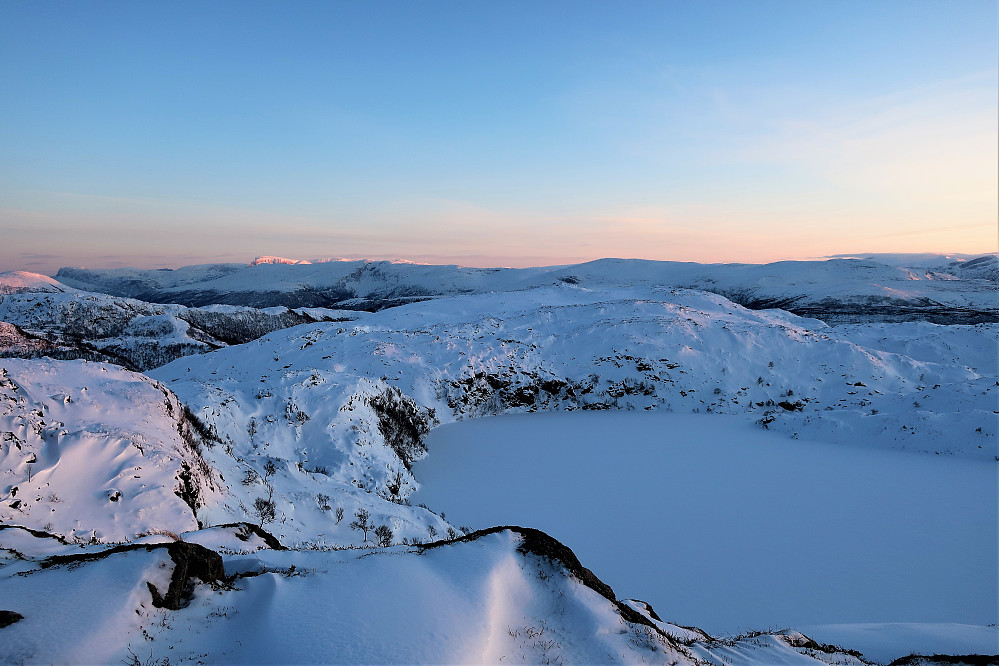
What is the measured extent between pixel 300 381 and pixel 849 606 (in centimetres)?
1939

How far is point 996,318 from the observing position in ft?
232

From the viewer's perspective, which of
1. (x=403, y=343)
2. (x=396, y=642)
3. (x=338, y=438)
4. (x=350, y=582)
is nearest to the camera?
(x=396, y=642)

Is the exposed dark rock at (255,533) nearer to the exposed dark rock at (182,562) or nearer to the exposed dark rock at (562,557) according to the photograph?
the exposed dark rock at (182,562)

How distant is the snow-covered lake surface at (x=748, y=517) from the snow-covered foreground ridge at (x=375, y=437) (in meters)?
2.35

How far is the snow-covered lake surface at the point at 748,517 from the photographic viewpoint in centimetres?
999

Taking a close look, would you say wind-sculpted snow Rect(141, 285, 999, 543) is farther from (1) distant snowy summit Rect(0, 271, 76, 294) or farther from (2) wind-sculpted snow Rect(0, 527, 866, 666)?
(1) distant snowy summit Rect(0, 271, 76, 294)

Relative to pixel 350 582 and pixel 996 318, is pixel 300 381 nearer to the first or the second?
pixel 350 582

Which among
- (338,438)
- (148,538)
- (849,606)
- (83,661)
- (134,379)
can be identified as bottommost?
(849,606)

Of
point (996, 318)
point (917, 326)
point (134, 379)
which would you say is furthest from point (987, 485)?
point (996, 318)

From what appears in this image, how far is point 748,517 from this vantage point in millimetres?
13422

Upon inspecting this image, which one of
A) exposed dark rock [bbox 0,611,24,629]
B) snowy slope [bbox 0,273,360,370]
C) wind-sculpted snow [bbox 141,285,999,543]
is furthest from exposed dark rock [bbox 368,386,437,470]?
snowy slope [bbox 0,273,360,370]

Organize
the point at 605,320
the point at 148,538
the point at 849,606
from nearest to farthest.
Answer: the point at 148,538 < the point at 849,606 < the point at 605,320

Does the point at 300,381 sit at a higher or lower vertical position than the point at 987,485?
higher

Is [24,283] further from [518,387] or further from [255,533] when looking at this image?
[255,533]
